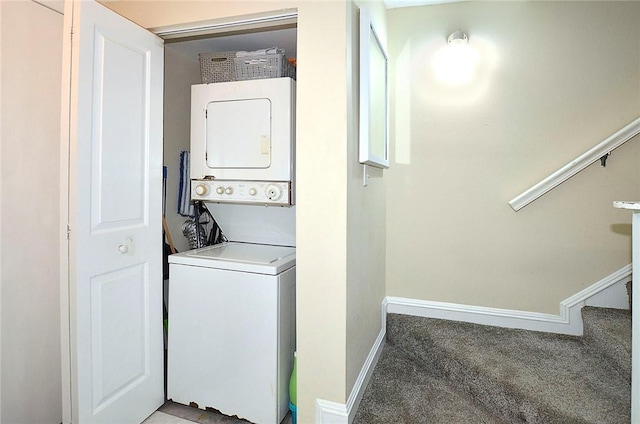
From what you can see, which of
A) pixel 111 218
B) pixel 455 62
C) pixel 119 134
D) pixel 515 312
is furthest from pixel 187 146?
pixel 515 312

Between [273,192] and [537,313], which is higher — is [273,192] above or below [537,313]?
above

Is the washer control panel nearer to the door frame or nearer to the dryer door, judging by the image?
the dryer door

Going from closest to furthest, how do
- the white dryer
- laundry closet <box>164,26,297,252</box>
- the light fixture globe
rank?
the white dryer, the light fixture globe, laundry closet <box>164,26,297,252</box>

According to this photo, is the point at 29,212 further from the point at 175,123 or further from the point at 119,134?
the point at 175,123

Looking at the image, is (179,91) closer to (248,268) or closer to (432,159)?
(248,268)

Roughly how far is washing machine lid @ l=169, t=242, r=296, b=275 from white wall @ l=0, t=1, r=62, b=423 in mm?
593

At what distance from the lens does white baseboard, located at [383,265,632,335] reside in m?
2.12

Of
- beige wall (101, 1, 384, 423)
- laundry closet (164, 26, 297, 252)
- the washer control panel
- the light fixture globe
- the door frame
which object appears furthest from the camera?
laundry closet (164, 26, 297, 252)

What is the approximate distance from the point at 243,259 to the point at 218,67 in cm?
120

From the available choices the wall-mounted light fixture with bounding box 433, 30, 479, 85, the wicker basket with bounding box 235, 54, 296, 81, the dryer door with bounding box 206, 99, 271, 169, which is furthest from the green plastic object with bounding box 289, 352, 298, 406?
the wall-mounted light fixture with bounding box 433, 30, 479, 85

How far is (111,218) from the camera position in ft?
5.22

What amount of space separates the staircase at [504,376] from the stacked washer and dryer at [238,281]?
547 mm

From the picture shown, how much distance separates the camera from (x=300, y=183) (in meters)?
1.59

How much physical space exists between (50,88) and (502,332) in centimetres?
286
